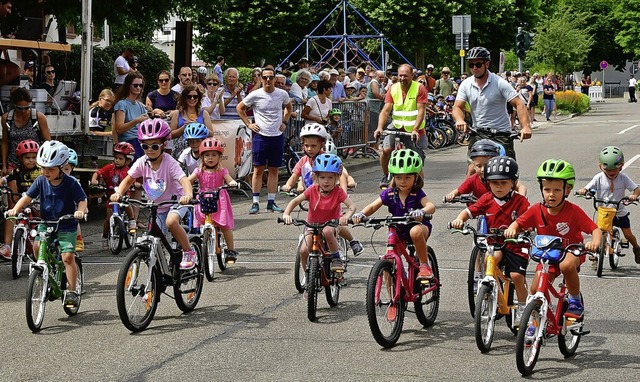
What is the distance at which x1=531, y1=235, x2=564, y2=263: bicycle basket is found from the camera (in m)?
7.68

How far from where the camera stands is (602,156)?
1156 cm

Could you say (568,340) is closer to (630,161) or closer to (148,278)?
(148,278)

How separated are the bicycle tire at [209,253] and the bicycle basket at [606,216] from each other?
3.77 metres

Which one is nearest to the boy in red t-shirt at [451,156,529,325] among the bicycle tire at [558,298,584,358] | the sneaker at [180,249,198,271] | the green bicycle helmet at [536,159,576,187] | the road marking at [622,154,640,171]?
the bicycle tire at [558,298,584,358]

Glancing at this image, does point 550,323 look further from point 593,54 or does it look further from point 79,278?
point 593,54

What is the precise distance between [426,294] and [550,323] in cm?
154

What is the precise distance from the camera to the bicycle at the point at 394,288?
8.13 metres

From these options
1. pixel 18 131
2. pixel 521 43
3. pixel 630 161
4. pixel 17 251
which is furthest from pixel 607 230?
pixel 521 43

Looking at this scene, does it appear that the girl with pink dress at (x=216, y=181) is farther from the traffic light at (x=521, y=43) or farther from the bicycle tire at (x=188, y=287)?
the traffic light at (x=521, y=43)

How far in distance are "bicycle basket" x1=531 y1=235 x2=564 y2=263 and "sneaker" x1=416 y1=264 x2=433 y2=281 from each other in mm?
1121

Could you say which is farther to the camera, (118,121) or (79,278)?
(118,121)

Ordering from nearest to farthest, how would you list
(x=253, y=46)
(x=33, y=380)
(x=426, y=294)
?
(x=33, y=380), (x=426, y=294), (x=253, y=46)

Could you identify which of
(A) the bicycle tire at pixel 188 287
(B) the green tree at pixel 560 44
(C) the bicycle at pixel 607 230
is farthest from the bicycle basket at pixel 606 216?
(B) the green tree at pixel 560 44

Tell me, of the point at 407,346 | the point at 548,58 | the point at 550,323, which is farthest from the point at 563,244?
the point at 548,58
